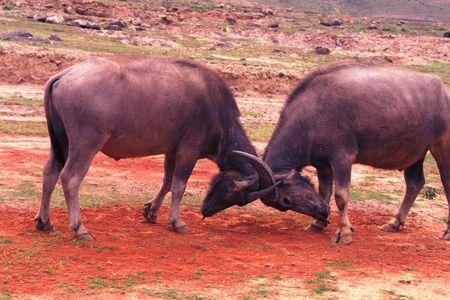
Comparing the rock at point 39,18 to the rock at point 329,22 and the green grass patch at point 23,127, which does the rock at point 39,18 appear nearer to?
the green grass patch at point 23,127

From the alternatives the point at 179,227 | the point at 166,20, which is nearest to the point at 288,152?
the point at 179,227

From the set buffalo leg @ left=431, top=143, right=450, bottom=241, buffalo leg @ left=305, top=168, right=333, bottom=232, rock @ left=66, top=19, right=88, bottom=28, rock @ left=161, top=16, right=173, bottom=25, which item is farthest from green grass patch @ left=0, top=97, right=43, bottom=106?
rock @ left=161, top=16, right=173, bottom=25

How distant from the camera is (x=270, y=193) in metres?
11.5

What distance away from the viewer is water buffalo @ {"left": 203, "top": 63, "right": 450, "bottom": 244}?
11.4m

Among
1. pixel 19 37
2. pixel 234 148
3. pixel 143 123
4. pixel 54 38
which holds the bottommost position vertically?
pixel 54 38

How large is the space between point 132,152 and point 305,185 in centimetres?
298

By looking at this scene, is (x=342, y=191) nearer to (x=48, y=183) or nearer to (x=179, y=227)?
(x=179, y=227)

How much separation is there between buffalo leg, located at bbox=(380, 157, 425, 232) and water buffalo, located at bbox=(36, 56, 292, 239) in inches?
108

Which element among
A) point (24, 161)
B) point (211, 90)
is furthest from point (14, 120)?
point (211, 90)

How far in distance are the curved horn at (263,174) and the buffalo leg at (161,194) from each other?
122cm

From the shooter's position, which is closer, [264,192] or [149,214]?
[264,192]

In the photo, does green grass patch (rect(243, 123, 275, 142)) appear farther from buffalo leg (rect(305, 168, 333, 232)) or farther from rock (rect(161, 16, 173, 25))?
rock (rect(161, 16, 173, 25))

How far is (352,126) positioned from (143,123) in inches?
136

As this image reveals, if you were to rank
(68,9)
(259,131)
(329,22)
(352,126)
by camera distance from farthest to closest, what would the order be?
1. (329,22)
2. (68,9)
3. (259,131)
4. (352,126)
